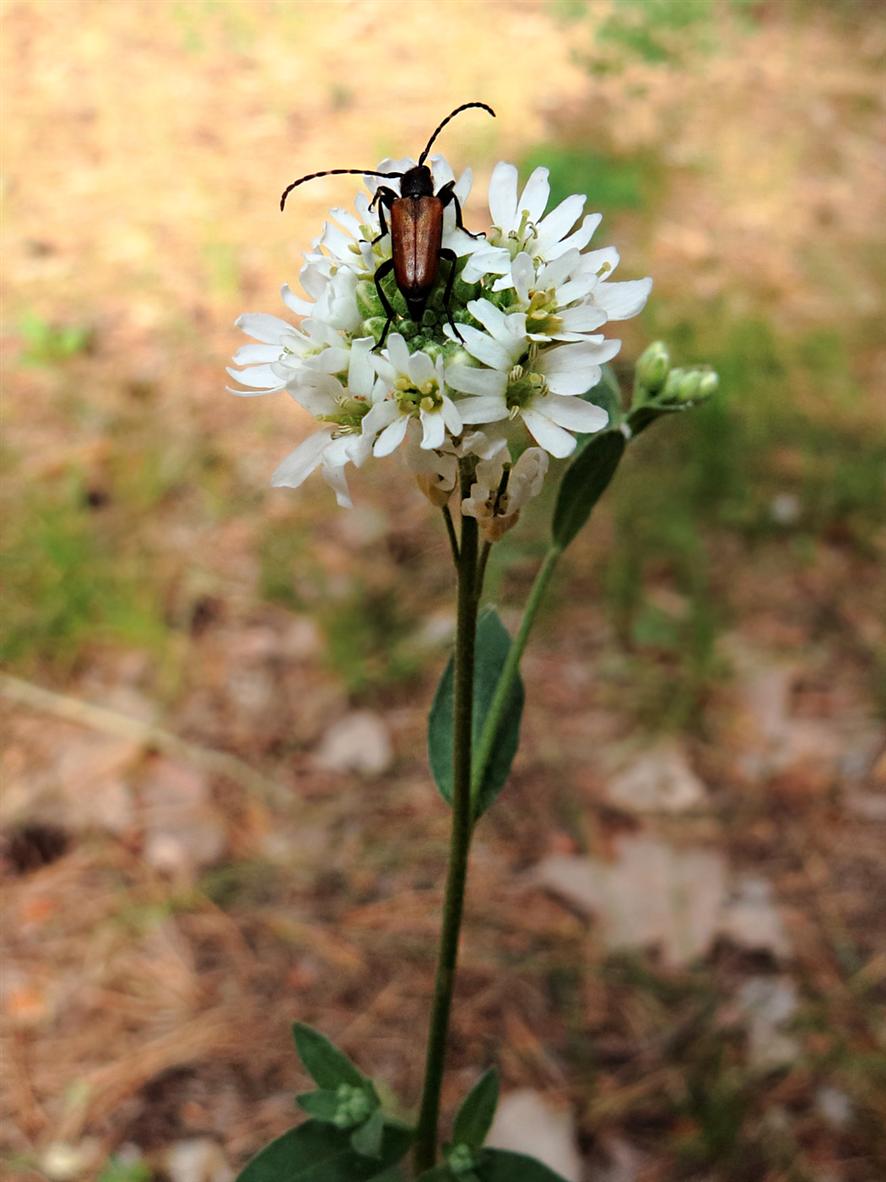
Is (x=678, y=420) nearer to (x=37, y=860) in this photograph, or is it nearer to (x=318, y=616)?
(x=318, y=616)

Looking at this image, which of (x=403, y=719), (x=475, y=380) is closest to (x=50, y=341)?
(x=403, y=719)

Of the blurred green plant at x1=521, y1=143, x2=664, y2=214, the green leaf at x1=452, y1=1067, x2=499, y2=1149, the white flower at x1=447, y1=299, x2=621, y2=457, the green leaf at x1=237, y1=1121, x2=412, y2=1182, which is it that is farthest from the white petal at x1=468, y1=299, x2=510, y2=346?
the blurred green plant at x1=521, y1=143, x2=664, y2=214

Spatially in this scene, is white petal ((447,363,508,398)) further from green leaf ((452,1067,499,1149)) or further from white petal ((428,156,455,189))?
green leaf ((452,1067,499,1149))

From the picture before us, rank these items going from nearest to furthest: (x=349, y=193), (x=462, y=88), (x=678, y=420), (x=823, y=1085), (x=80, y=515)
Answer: (x=823, y=1085) → (x=80, y=515) → (x=678, y=420) → (x=349, y=193) → (x=462, y=88)

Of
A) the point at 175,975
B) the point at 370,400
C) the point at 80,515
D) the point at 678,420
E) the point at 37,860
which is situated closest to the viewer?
the point at 370,400

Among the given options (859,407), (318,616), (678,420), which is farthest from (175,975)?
(859,407)

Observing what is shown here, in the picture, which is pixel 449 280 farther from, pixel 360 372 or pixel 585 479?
pixel 585 479
